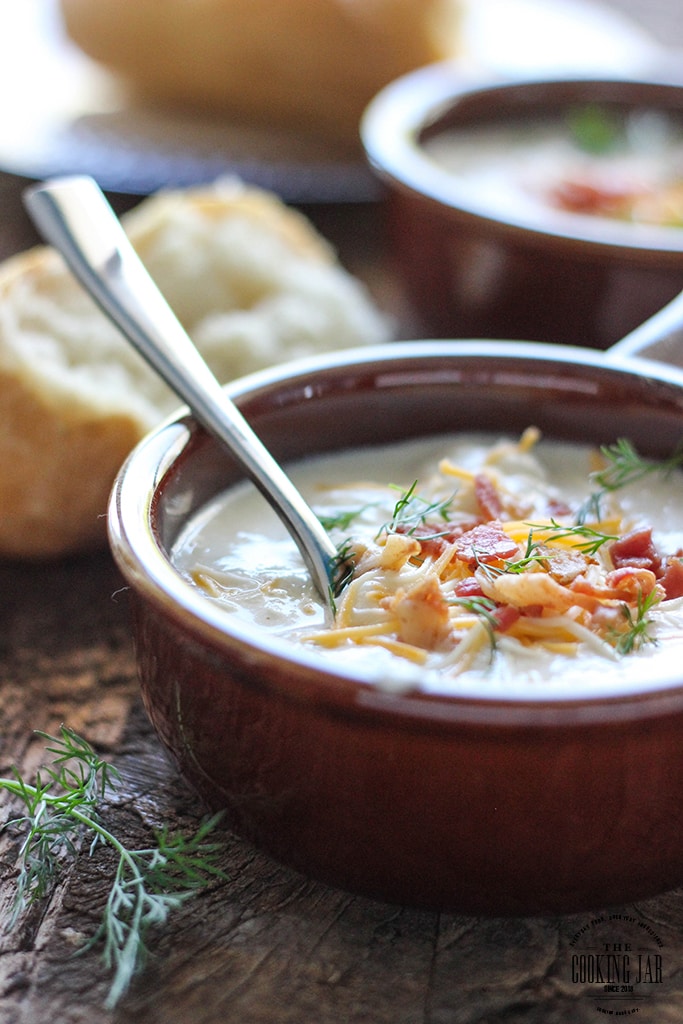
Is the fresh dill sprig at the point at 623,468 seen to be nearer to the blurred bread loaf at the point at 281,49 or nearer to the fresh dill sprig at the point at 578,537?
the fresh dill sprig at the point at 578,537

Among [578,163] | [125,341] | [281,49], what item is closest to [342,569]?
[125,341]

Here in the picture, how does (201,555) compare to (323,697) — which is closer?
(323,697)

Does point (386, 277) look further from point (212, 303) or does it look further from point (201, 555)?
point (201, 555)

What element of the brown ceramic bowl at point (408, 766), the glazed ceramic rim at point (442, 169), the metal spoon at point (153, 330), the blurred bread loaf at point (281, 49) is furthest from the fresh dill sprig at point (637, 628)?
the blurred bread loaf at point (281, 49)

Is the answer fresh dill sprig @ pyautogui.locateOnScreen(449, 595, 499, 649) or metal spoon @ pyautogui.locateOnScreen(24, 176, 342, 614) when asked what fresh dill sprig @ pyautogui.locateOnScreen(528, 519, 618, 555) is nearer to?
fresh dill sprig @ pyautogui.locateOnScreen(449, 595, 499, 649)

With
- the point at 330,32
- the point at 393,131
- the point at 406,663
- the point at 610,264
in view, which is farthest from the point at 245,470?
the point at 330,32
